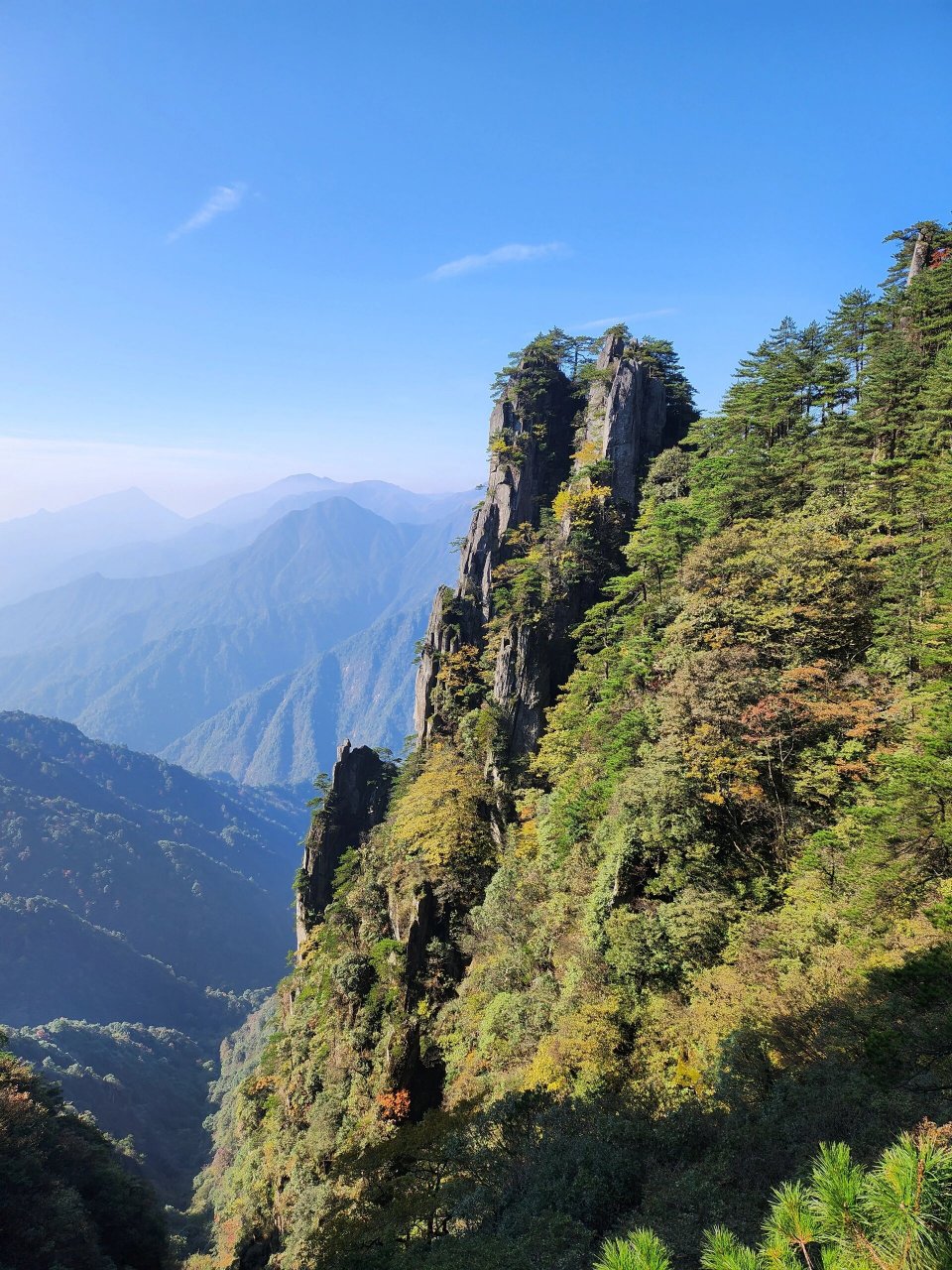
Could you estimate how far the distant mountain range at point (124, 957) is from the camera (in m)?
91.8

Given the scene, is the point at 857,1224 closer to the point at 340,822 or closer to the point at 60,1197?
the point at 60,1197

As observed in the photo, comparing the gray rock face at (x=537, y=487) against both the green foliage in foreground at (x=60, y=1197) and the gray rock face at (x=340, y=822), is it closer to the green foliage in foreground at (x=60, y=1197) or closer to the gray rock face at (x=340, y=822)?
the gray rock face at (x=340, y=822)

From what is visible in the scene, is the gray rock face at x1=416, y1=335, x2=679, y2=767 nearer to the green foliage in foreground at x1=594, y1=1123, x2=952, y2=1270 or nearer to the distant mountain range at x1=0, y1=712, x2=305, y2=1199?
the green foliage in foreground at x1=594, y1=1123, x2=952, y2=1270

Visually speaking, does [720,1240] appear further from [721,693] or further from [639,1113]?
[721,693]

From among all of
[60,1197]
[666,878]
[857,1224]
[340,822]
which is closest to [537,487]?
[340,822]

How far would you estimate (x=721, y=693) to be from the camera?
18.0 meters

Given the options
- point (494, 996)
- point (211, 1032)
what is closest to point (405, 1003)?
point (494, 996)

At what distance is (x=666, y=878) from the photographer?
1742 centimetres

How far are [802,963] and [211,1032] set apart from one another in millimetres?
157951

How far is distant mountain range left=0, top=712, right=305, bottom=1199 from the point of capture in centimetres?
9184

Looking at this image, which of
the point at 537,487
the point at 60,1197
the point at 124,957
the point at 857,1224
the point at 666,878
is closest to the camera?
the point at 857,1224

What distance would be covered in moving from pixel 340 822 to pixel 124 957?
136 meters

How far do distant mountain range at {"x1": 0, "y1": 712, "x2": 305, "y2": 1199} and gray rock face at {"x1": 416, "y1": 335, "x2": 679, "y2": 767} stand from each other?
8738 cm

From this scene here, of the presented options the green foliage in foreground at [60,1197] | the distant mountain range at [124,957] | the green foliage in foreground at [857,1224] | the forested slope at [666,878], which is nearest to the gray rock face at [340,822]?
the forested slope at [666,878]
